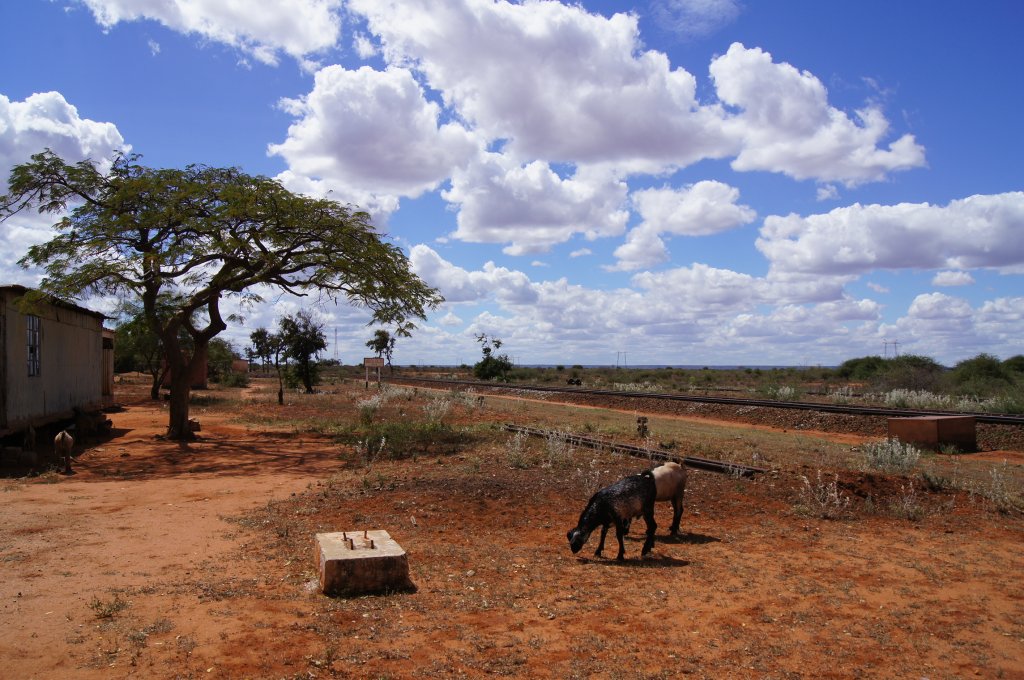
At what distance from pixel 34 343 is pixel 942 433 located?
2434 centimetres

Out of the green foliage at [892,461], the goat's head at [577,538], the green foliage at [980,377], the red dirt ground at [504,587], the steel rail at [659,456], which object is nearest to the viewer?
the red dirt ground at [504,587]

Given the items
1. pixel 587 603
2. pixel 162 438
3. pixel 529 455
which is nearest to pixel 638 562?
pixel 587 603

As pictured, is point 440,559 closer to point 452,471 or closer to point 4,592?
point 4,592

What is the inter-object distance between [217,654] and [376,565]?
5.80 feet

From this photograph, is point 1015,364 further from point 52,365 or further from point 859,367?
point 52,365

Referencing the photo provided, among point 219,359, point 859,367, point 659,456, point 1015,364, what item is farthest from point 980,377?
point 219,359

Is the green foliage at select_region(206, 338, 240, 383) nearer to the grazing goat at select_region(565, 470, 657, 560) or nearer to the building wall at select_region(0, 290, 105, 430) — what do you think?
the building wall at select_region(0, 290, 105, 430)

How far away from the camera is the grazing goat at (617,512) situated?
8.50 meters

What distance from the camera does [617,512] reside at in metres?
8.57

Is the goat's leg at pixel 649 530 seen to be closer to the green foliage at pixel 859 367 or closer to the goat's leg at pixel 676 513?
the goat's leg at pixel 676 513

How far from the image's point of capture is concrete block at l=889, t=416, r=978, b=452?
67.3ft

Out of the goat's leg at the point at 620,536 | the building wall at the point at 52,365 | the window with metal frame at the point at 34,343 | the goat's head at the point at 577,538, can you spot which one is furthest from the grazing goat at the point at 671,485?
the window with metal frame at the point at 34,343

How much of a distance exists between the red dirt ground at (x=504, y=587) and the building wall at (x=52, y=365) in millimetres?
4799

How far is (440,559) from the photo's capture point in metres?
8.28
